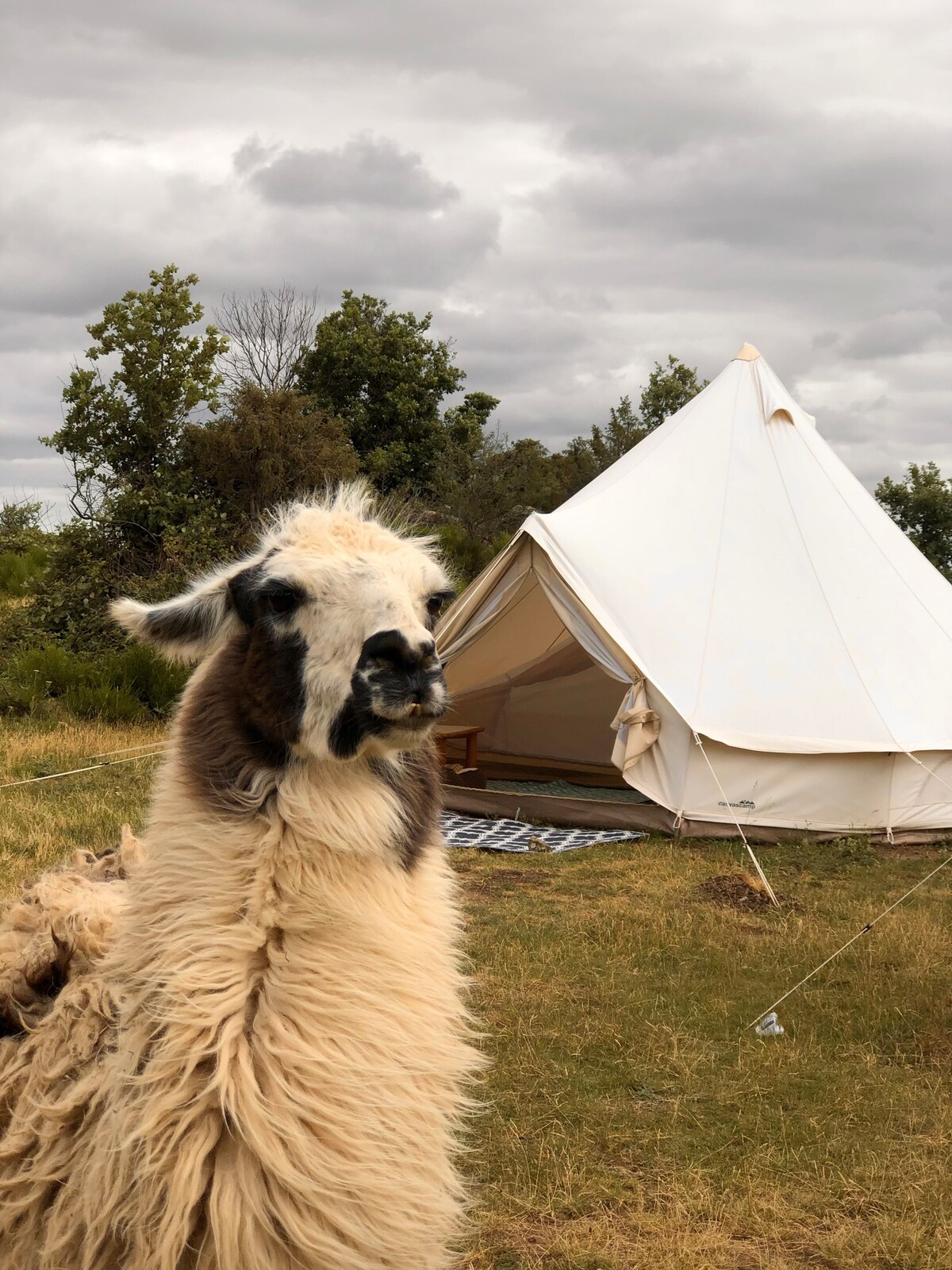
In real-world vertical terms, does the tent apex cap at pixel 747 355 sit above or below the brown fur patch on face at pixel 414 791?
above

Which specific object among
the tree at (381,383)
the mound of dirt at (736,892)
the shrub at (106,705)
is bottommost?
the mound of dirt at (736,892)

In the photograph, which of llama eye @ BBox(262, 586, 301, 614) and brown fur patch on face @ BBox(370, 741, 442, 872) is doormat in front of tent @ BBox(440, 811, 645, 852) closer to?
brown fur patch on face @ BBox(370, 741, 442, 872)

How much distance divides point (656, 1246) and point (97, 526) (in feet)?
41.6

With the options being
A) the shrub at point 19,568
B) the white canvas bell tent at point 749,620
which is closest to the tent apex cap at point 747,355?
the white canvas bell tent at point 749,620

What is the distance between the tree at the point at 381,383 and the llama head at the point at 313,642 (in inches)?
1025

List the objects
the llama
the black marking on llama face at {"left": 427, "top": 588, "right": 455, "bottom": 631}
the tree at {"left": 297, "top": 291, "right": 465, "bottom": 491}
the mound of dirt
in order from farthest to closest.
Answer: the tree at {"left": 297, "top": 291, "right": 465, "bottom": 491}, the mound of dirt, the black marking on llama face at {"left": 427, "top": 588, "right": 455, "bottom": 631}, the llama

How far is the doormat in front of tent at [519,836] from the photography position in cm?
866

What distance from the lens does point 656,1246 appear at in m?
3.30

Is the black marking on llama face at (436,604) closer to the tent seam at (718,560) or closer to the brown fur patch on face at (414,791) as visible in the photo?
the brown fur patch on face at (414,791)

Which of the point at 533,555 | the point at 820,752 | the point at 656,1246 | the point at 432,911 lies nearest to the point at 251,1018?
the point at 432,911

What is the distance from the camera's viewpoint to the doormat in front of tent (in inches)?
341

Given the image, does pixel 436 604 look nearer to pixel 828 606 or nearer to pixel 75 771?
pixel 828 606

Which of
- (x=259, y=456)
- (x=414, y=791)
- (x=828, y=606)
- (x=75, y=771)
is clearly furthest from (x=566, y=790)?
(x=414, y=791)

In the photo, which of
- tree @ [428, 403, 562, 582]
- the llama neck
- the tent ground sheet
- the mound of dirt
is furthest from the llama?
tree @ [428, 403, 562, 582]
